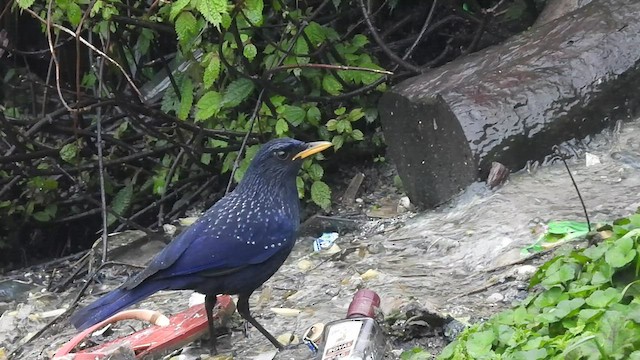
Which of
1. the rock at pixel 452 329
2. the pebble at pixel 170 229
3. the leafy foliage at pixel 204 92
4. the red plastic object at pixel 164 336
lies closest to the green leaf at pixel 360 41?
the leafy foliage at pixel 204 92

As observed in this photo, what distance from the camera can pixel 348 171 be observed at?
6.22 metres

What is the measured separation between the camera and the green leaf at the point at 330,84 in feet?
18.8

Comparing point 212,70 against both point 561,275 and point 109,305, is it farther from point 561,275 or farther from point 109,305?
point 561,275

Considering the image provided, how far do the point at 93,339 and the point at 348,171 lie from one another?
2340 millimetres

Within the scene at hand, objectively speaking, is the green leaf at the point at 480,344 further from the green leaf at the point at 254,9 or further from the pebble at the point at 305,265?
the green leaf at the point at 254,9

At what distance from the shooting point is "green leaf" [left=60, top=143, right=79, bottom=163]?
6.29 m

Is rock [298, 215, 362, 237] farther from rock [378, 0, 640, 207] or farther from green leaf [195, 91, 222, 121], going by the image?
green leaf [195, 91, 222, 121]

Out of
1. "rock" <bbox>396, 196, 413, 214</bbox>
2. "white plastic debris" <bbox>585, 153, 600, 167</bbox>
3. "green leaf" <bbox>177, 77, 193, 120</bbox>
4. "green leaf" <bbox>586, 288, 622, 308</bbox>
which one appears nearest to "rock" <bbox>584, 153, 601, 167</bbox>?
"white plastic debris" <bbox>585, 153, 600, 167</bbox>

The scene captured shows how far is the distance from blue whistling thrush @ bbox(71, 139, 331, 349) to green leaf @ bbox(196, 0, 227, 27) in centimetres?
61

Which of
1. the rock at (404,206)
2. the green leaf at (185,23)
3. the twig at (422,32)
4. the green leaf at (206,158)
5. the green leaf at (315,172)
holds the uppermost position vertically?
the green leaf at (185,23)

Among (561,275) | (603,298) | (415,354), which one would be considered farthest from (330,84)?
(603,298)

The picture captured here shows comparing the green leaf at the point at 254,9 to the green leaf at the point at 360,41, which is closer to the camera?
the green leaf at the point at 254,9

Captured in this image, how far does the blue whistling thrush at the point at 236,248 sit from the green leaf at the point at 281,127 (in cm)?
131

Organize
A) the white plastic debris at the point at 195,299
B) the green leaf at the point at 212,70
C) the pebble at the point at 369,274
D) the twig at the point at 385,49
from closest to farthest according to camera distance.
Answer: the pebble at the point at 369,274
the white plastic debris at the point at 195,299
the green leaf at the point at 212,70
the twig at the point at 385,49
